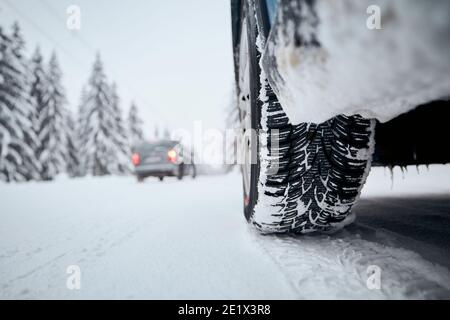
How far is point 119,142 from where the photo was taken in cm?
2348

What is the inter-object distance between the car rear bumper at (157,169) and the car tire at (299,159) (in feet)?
18.6

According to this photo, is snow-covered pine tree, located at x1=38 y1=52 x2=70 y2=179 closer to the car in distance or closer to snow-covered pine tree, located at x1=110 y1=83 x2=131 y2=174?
snow-covered pine tree, located at x1=110 y1=83 x2=131 y2=174

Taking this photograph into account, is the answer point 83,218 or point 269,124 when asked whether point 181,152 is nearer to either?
point 83,218

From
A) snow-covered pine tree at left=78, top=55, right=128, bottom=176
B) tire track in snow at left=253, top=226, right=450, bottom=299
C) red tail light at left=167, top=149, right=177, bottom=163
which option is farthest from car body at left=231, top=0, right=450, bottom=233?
snow-covered pine tree at left=78, top=55, right=128, bottom=176

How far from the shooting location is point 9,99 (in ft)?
50.4

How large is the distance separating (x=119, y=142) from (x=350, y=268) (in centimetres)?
2468

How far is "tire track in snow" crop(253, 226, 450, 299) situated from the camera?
87cm

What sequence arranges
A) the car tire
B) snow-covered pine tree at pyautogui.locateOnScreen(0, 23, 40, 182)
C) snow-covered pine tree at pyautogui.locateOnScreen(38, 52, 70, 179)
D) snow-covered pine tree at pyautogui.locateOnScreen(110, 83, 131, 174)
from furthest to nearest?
1. snow-covered pine tree at pyautogui.locateOnScreen(110, 83, 131, 174)
2. snow-covered pine tree at pyautogui.locateOnScreen(38, 52, 70, 179)
3. snow-covered pine tree at pyautogui.locateOnScreen(0, 23, 40, 182)
4. the car tire

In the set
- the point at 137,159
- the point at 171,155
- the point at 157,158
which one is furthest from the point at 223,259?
the point at 137,159

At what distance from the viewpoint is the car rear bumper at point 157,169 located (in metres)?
6.74

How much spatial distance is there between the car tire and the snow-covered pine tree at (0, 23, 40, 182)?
17.9m

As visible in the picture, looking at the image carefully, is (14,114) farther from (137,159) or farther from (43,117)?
(137,159)

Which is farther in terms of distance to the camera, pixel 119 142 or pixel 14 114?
pixel 119 142

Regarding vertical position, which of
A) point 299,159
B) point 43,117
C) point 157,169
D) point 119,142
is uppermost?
point 43,117
